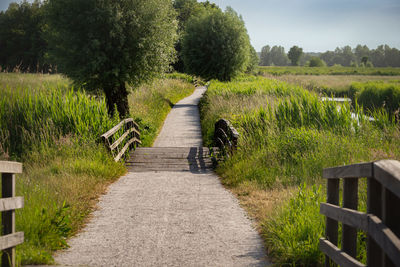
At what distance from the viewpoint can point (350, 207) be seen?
3.41 metres

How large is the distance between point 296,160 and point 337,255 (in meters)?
5.39

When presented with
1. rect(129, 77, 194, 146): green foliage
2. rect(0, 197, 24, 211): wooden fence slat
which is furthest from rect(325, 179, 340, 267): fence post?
rect(129, 77, 194, 146): green foliage

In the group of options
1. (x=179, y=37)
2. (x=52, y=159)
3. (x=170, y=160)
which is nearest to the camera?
(x=52, y=159)

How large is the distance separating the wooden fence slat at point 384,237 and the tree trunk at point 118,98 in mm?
14835

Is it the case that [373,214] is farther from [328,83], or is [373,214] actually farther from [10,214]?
[328,83]

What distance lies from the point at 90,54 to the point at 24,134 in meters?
5.72

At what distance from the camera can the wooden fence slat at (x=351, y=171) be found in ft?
9.20

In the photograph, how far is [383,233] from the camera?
2514mm

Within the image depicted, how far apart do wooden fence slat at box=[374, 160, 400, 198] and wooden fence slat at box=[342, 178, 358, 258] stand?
2.51 ft

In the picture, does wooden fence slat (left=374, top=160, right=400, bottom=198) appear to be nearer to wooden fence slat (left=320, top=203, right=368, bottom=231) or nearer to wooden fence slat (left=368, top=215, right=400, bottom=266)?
wooden fence slat (left=368, top=215, right=400, bottom=266)

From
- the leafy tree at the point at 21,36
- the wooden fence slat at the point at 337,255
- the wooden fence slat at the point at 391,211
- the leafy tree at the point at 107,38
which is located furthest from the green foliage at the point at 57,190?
the leafy tree at the point at 21,36

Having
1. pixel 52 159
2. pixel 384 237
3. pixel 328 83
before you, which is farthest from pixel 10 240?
pixel 328 83

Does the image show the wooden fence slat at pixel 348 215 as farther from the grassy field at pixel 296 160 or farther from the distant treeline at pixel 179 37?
the distant treeline at pixel 179 37

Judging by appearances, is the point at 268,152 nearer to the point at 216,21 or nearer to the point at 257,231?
the point at 257,231
